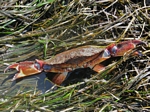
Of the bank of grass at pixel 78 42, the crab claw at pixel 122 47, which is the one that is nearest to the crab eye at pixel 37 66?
the bank of grass at pixel 78 42

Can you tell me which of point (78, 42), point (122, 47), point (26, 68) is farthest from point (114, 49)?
point (26, 68)

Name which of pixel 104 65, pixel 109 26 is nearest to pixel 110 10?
pixel 109 26

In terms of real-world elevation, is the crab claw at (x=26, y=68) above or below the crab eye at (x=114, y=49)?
below

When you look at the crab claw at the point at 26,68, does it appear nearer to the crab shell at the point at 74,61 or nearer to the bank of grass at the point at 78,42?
the crab shell at the point at 74,61

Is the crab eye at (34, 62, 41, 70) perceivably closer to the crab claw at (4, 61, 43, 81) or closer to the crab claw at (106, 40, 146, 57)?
the crab claw at (4, 61, 43, 81)

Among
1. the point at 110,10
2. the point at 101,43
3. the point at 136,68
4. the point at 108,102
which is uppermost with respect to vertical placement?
the point at 110,10

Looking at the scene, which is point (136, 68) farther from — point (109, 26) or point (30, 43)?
point (30, 43)
